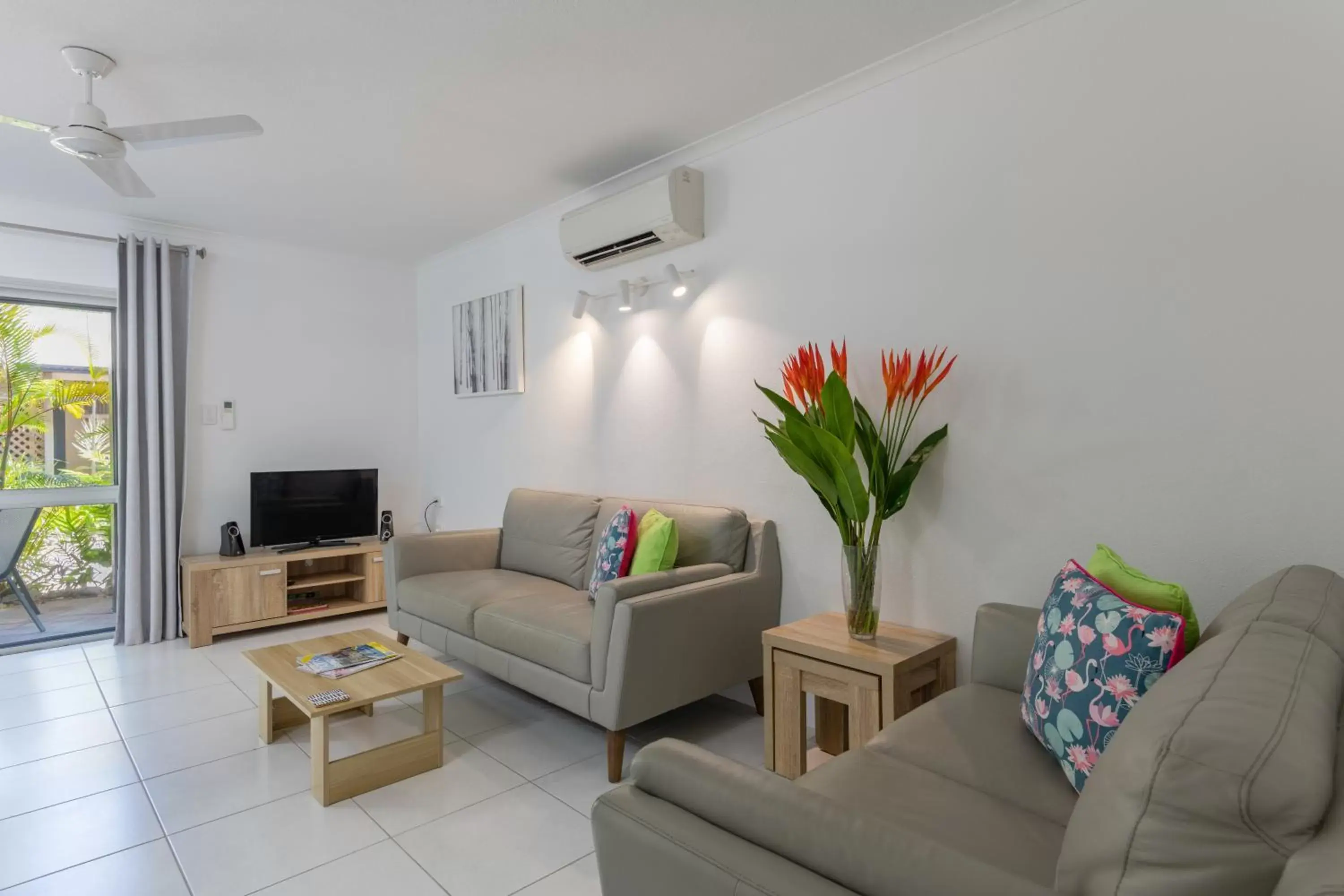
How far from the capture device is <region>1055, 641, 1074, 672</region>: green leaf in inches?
59.1

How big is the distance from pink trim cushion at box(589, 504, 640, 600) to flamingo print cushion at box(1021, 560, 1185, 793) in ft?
5.73

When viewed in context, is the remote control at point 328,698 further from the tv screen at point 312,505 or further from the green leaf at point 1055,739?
the tv screen at point 312,505

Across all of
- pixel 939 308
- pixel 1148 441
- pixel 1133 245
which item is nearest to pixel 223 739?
pixel 939 308

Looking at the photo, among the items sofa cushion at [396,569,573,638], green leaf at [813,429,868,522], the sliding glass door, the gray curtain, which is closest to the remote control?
sofa cushion at [396,569,573,638]

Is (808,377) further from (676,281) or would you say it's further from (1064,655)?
(1064,655)

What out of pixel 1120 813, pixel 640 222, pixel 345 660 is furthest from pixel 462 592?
pixel 1120 813

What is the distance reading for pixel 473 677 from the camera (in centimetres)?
362

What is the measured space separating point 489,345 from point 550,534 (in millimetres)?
1544

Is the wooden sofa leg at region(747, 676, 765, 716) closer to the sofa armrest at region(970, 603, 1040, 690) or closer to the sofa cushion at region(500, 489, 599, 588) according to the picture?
the sofa cushion at region(500, 489, 599, 588)

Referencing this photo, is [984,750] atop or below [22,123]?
below

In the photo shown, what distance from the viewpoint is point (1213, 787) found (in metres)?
0.74

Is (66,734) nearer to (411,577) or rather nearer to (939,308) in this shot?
(411,577)

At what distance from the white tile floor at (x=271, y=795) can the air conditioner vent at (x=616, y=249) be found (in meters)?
2.14

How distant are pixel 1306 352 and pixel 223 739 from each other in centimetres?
380
